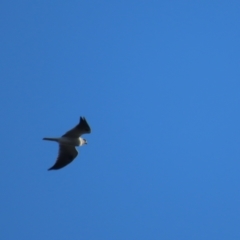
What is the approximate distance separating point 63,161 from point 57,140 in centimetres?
99

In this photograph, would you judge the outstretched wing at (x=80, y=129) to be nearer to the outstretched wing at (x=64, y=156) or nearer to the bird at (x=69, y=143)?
the bird at (x=69, y=143)

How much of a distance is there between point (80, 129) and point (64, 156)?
1.39 metres

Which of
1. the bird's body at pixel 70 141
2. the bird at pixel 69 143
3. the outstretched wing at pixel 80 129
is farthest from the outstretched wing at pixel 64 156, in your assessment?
the outstretched wing at pixel 80 129

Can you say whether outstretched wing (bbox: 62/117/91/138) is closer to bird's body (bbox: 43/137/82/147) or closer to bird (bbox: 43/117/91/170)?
bird (bbox: 43/117/91/170)

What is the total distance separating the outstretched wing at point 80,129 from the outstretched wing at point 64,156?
0.65m

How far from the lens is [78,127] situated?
17688mm

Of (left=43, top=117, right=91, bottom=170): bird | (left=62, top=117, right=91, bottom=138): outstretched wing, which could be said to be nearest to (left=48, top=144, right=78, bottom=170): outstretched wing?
(left=43, top=117, right=91, bottom=170): bird

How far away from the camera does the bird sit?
17.8 meters

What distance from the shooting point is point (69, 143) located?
18281 millimetres

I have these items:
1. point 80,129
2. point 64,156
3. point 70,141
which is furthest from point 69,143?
point 80,129

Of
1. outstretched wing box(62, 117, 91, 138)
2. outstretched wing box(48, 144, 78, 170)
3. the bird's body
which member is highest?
outstretched wing box(62, 117, 91, 138)

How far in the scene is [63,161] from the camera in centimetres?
1862

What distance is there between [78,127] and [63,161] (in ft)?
5.19

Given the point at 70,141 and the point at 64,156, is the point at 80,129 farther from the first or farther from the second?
the point at 64,156
